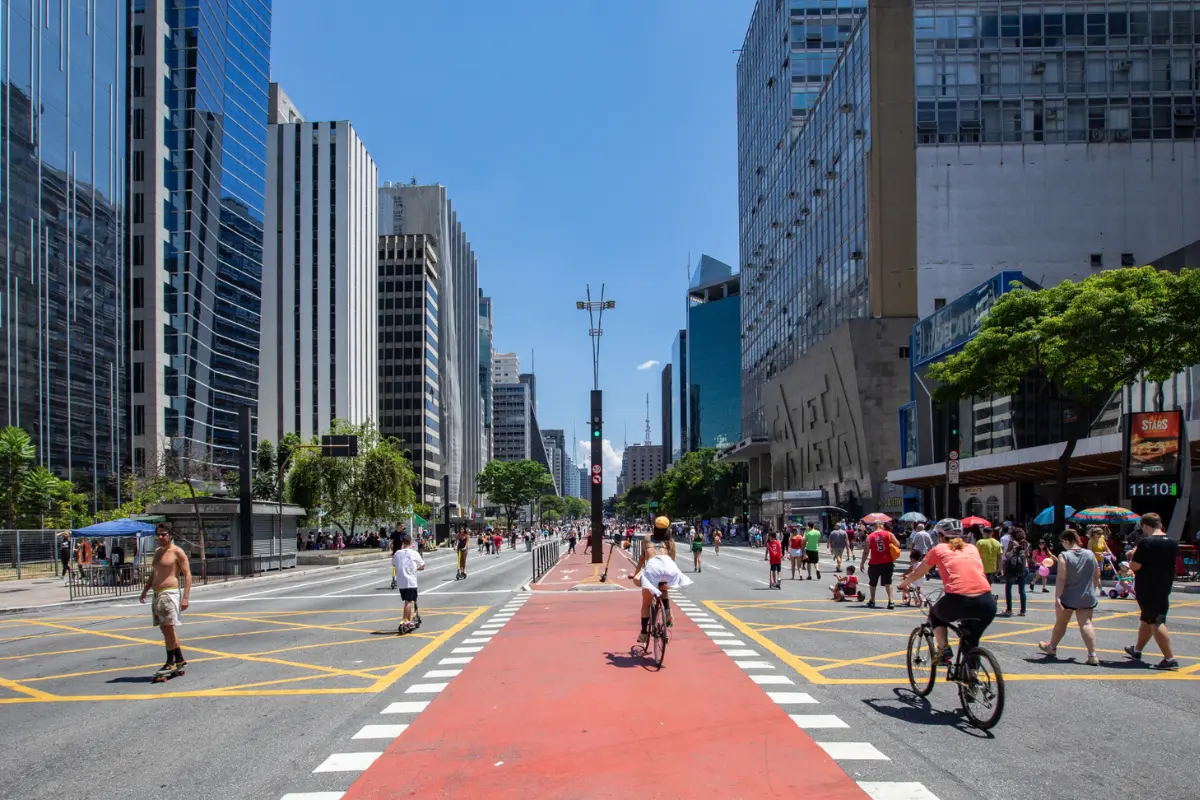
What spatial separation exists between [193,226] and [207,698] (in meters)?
76.2

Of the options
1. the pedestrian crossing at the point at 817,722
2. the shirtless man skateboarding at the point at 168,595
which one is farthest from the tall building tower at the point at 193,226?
the pedestrian crossing at the point at 817,722

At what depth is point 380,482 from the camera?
59625mm

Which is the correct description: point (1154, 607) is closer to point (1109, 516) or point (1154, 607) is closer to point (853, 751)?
point (853, 751)

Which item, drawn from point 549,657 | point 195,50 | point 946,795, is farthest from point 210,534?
point 195,50

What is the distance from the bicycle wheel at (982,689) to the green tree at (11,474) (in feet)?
158

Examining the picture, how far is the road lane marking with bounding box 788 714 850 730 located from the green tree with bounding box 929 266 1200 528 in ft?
68.7

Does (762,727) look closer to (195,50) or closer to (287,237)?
(195,50)

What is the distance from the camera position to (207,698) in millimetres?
10070

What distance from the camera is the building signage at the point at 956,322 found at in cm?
4388

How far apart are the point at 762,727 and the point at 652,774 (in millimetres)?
1777

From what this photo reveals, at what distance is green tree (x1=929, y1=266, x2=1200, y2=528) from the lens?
25359 millimetres

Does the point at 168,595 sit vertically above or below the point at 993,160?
below

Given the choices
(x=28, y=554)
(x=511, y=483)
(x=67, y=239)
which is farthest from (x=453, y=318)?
(x=28, y=554)

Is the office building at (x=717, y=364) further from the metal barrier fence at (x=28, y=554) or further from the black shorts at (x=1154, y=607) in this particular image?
the black shorts at (x=1154, y=607)
